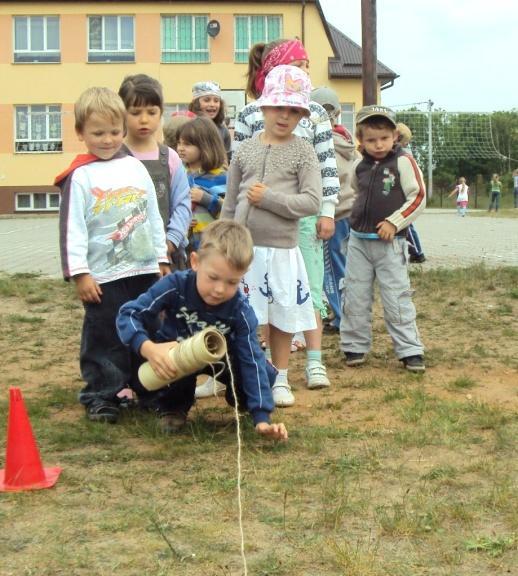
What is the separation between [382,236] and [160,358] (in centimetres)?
241

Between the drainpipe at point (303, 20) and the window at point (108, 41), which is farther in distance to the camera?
the window at point (108, 41)

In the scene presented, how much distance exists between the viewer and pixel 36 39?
37.6m

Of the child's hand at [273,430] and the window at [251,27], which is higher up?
the window at [251,27]

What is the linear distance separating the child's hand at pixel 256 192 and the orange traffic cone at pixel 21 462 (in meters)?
1.87

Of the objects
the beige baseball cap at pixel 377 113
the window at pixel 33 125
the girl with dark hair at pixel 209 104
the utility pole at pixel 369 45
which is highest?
the window at pixel 33 125

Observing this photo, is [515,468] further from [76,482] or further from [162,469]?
[76,482]

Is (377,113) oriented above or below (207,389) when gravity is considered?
above

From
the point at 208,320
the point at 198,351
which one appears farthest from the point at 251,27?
the point at 198,351

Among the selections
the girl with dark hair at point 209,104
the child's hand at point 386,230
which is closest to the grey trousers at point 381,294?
the child's hand at point 386,230

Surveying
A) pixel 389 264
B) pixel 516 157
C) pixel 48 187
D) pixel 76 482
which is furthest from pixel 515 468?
pixel 516 157

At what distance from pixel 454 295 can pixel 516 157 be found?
57184 millimetres

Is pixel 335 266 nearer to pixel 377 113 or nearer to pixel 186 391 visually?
pixel 377 113

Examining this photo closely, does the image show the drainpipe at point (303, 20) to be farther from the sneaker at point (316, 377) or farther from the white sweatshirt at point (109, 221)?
the white sweatshirt at point (109, 221)

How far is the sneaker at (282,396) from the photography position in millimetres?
5207
